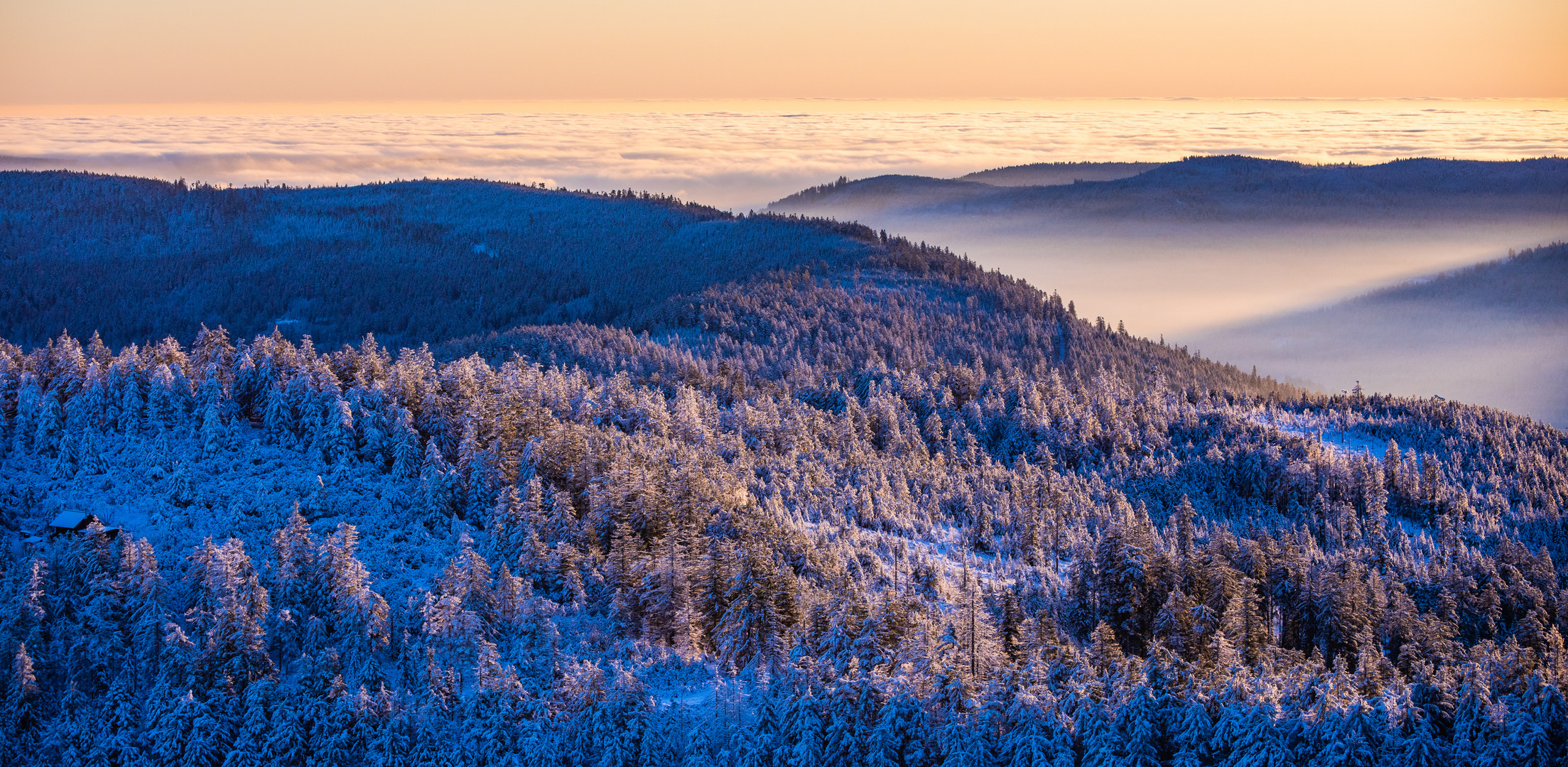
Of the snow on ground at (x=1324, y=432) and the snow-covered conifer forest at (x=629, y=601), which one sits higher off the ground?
the snow-covered conifer forest at (x=629, y=601)

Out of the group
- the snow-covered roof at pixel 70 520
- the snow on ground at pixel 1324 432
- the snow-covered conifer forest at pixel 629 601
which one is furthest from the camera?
the snow on ground at pixel 1324 432

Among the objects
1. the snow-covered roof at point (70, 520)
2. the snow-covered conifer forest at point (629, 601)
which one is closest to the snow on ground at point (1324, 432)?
the snow-covered conifer forest at point (629, 601)

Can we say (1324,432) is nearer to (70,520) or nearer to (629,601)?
(629,601)

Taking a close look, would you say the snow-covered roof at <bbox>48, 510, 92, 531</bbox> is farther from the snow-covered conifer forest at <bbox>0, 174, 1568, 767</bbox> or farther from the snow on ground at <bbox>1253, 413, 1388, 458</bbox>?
the snow on ground at <bbox>1253, 413, 1388, 458</bbox>

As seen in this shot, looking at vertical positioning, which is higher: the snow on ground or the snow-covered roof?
the snow-covered roof

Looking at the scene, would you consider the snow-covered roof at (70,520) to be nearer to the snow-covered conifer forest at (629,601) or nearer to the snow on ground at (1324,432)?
the snow-covered conifer forest at (629,601)

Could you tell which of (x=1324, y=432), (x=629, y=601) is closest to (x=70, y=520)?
(x=629, y=601)

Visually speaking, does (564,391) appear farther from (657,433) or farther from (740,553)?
(740,553)

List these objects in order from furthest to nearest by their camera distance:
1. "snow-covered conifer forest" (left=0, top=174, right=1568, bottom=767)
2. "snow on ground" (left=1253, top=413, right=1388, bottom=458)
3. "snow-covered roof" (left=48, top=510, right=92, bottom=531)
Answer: "snow on ground" (left=1253, top=413, right=1388, bottom=458), "snow-covered roof" (left=48, top=510, right=92, bottom=531), "snow-covered conifer forest" (left=0, top=174, right=1568, bottom=767)

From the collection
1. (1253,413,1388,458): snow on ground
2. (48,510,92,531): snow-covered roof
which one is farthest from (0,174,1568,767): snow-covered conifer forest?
(1253,413,1388,458): snow on ground

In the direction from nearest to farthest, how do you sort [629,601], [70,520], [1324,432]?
[629,601]
[70,520]
[1324,432]

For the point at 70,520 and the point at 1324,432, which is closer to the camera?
the point at 70,520

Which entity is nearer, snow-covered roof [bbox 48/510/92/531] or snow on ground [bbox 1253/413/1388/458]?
snow-covered roof [bbox 48/510/92/531]
